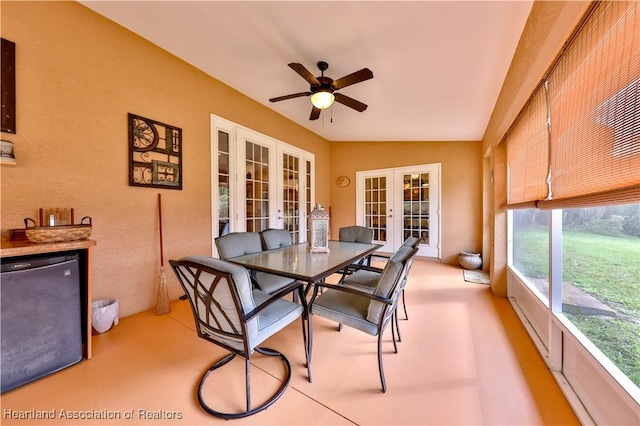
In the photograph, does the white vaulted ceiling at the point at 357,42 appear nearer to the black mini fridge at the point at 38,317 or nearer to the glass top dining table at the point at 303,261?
the glass top dining table at the point at 303,261

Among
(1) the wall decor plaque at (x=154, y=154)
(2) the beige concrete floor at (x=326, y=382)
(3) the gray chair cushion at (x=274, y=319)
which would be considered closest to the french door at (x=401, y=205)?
(2) the beige concrete floor at (x=326, y=382)

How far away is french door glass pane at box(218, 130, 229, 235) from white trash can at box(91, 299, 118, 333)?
134 centimetres

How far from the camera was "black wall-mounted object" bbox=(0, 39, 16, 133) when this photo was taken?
1688mm

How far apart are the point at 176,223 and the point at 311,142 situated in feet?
10.6

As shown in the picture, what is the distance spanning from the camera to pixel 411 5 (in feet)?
5.72

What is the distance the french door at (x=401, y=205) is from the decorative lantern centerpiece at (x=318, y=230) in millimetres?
3015

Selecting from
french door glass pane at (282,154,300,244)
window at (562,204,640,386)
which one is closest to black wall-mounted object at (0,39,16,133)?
french door glass pane at (282,154,300,244)

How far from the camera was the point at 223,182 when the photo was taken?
3.28m

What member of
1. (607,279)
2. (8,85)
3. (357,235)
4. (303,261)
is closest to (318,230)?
(303,261)

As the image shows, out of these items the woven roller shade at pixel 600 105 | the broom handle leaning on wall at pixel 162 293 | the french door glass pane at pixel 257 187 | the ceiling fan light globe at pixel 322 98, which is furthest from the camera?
the french door glass pane at pixel 257 187

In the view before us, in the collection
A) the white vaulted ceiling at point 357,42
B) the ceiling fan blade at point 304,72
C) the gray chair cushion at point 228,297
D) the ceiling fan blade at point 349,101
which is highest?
the white vaulted ceiling at point 357,42

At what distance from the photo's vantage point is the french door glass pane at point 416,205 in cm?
500

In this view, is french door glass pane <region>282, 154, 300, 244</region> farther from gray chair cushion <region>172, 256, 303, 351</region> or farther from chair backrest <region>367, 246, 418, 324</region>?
chair backrest <region>367, 246, 418, 324</region>

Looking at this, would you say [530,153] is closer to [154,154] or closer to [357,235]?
[357,235]
